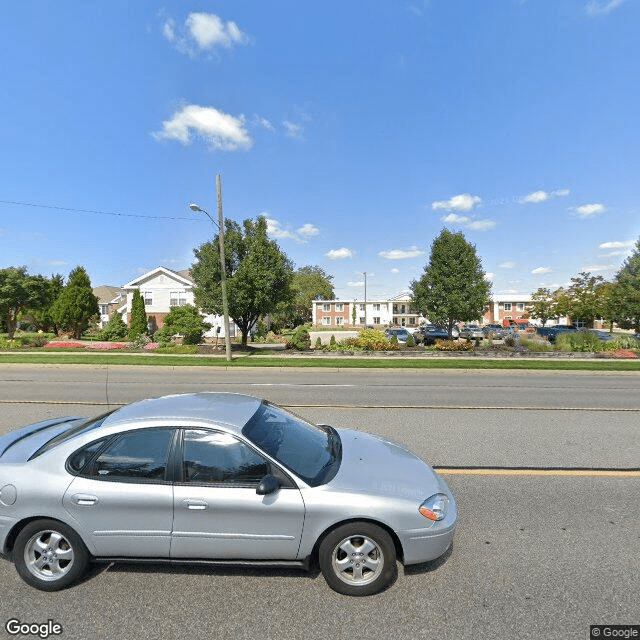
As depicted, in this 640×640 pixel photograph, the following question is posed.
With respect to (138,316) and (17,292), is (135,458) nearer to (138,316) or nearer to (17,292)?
(17,292)

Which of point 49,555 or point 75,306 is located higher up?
point 75,306

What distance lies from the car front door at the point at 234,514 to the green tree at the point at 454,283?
23.8 metres

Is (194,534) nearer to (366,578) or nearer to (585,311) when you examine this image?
(366,578)

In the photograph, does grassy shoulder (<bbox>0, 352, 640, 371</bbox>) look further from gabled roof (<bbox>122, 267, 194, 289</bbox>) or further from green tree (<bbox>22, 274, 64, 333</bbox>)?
gabled roof (<bbox>122, 267, 194, 289</bbox>)

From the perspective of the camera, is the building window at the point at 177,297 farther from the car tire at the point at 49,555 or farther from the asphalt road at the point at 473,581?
the car tire at the point at 49,555

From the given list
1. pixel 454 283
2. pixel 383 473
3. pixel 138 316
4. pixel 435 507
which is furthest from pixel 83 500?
pixel 138 316

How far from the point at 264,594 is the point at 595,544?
111 inches

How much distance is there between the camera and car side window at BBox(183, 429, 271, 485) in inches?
109

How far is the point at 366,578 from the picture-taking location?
8.99 feet

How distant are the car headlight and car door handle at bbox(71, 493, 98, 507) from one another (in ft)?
7.64

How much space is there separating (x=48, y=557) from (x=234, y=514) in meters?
1.41

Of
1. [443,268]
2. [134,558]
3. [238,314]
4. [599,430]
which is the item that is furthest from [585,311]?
[134,558]

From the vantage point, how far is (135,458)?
2.87 m

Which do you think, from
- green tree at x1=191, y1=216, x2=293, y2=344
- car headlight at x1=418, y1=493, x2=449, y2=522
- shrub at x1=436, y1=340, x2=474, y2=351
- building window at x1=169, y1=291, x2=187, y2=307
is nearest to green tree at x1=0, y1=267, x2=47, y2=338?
building window at x1=169, y1=291, x2=187, y2=307
